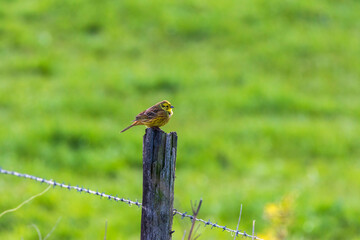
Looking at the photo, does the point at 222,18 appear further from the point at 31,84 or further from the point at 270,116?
the point at 31,84

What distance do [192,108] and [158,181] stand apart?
8714mm

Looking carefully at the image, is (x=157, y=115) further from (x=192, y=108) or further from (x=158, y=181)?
(x=192, y=108)

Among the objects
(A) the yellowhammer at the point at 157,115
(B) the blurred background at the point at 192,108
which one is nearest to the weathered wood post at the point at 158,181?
(A) the yellowhammer at the point at 157,115

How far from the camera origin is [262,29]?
588 inches

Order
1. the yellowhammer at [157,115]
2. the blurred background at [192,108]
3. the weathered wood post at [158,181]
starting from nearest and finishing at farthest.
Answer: the weathered wood post at [158,181] < the yellowhammer at [157,115] < the blurred background at [192,108]

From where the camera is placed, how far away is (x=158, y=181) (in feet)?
10.1

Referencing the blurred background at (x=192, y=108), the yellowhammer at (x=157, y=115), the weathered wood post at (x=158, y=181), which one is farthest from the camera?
the blurred background at (x=192, y=108)

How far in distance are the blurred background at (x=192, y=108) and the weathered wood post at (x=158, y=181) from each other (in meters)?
1.87

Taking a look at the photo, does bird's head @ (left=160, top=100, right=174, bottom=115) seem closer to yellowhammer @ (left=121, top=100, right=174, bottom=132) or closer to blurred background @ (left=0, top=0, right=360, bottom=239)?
yellowhammer @ (left=121, top=100, right=174, bottom=132)

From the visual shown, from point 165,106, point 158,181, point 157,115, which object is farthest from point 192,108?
point 158,181

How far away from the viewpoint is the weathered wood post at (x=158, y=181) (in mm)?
3078

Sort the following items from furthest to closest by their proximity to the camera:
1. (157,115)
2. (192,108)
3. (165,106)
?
(192,108) → (165,106) → (157,115)

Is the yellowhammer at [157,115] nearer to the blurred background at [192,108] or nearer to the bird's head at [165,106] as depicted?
the bird's head at [165,106]

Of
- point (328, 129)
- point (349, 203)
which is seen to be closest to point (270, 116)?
point (328, 129)
